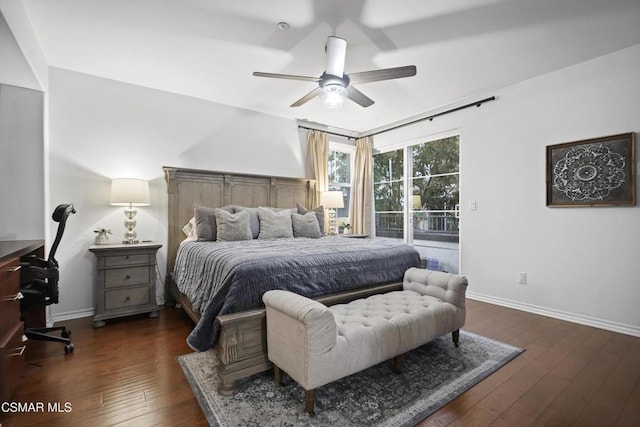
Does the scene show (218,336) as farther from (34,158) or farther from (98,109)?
(98,109)

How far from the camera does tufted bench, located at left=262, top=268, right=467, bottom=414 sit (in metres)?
1.54

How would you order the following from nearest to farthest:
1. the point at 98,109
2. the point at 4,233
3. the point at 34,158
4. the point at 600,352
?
the point at 600,352
the point at 4,233
the point at 34,158
the point at 98,109

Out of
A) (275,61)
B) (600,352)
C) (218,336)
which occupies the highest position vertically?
(275,61)

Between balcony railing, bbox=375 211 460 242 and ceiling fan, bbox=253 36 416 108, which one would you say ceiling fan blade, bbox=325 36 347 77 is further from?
balcony railing, bbox=375 211 460 242

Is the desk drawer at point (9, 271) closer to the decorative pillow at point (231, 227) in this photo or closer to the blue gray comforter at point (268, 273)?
the blue gray comforter at point (268, 273)

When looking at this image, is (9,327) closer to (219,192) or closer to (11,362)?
(11,362)

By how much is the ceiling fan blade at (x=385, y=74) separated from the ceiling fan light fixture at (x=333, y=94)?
0.13 metres

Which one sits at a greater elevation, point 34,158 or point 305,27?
point 305,27

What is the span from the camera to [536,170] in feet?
10.6

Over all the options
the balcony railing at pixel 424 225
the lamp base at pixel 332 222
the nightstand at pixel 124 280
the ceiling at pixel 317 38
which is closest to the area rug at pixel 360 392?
the nightstand at pixel 124 280

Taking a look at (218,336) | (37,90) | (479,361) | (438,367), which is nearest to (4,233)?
(37,90)

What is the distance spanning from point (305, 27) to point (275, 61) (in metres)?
0.61

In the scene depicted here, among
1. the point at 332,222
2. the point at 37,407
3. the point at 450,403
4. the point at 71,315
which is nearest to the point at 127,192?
the point at 71,315

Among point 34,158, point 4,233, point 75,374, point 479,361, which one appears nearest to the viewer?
point 75,374
